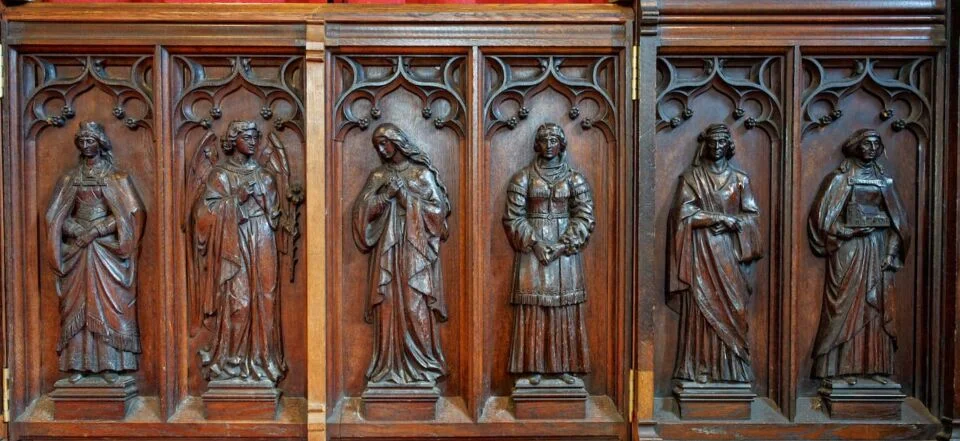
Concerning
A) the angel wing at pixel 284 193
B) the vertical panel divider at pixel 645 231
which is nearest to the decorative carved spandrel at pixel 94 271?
the angel wing at pixel 284 193

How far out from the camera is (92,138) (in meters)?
4.22

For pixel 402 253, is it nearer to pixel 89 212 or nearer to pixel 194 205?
pixel 194 205

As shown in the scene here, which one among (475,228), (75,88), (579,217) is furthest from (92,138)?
(579,217)

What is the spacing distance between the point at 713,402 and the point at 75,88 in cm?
425

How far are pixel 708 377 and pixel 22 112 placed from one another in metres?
4.37

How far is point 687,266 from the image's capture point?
4.29m

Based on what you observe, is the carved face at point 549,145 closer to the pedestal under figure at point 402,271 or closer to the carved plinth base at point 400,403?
the pedestal under figure at point 402,271

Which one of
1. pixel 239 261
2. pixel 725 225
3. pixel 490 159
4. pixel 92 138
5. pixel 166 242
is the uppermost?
pixel 92 138

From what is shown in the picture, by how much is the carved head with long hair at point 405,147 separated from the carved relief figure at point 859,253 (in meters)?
2.25

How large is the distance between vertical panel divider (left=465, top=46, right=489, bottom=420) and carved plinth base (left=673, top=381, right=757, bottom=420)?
1.23 meters

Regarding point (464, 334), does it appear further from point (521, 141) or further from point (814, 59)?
point (814, 59)

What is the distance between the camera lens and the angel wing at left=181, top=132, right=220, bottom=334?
14.2ft

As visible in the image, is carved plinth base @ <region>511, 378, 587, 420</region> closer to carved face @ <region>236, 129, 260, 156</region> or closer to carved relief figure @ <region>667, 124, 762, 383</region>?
carved relief figure @ <region>667, 124, 762, 383</region>

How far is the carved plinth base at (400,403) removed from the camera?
4.32m
